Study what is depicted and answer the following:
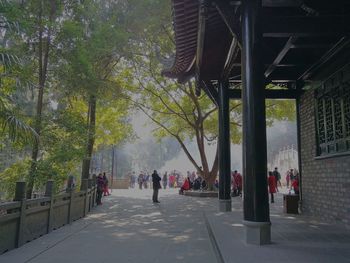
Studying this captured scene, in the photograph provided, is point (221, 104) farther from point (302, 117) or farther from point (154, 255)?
point (154, 255)

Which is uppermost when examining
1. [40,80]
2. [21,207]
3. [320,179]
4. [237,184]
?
[40,80]

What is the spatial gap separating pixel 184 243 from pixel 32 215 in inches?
127

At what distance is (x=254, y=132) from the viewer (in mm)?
6801

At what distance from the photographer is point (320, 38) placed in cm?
851

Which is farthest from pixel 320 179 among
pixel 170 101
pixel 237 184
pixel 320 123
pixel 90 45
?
pixel 170 101

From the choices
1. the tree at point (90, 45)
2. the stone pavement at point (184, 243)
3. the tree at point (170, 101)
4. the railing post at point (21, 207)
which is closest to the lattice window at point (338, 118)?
the stone pavement at point (184, 243)

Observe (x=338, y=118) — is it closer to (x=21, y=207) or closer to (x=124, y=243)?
(x=124, y=243)

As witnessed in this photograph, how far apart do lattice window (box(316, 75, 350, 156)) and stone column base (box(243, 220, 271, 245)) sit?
308 centimetres

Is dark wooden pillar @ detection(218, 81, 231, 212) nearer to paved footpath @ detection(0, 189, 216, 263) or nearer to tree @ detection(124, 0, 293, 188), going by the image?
paved footpath @ detection(0, 189, 216, 263)

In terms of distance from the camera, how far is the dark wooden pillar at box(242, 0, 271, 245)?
21.9ft

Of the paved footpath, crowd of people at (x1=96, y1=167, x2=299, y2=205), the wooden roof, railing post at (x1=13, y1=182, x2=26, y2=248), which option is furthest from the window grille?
railing post at (x1=13, y1=182, x2=26, y2=248)

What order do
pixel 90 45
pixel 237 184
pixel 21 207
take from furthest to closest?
pixel 237 184, pixel 90 45, pixel 21 207

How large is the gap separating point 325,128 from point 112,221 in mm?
6352

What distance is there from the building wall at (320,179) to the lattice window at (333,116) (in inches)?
11.9
